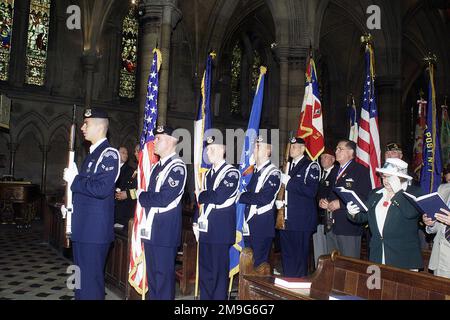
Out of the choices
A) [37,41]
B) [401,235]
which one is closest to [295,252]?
[401,235]

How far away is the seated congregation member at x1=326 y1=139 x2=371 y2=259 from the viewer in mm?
4547

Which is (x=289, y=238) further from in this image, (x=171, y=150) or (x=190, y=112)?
(x=190, y=112)

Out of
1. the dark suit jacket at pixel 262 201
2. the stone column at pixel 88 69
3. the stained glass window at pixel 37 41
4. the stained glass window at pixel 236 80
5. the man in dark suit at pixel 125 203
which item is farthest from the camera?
the stained glass window at pixel 236 80

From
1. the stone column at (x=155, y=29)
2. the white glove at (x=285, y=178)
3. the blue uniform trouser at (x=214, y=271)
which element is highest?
the stone column at (x=155, y=29)

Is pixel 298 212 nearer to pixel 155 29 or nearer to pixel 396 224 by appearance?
pixel 396 224

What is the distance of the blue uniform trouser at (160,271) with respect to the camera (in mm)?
3672

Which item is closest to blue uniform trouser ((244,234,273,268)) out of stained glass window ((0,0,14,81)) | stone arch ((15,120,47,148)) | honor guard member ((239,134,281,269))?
honor guard member ((239,134,281,269))

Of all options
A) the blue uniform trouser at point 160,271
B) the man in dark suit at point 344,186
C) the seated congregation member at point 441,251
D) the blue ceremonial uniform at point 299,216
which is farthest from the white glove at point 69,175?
the seated congregation member at point 441,251

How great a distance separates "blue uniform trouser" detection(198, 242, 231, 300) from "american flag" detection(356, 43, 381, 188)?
2.89 m

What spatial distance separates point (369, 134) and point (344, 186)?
201cm

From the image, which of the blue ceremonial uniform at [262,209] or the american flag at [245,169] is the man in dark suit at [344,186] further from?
the american flag at [245,169]

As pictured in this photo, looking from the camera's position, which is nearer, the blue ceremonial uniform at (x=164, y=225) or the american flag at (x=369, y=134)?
the blue ceremonial uniform at (x=164, y=225)

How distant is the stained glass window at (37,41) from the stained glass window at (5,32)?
A: 0.64 metres

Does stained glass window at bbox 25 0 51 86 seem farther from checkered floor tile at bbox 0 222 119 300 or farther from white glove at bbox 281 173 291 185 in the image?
white glove at bbox 281 173 291 185
